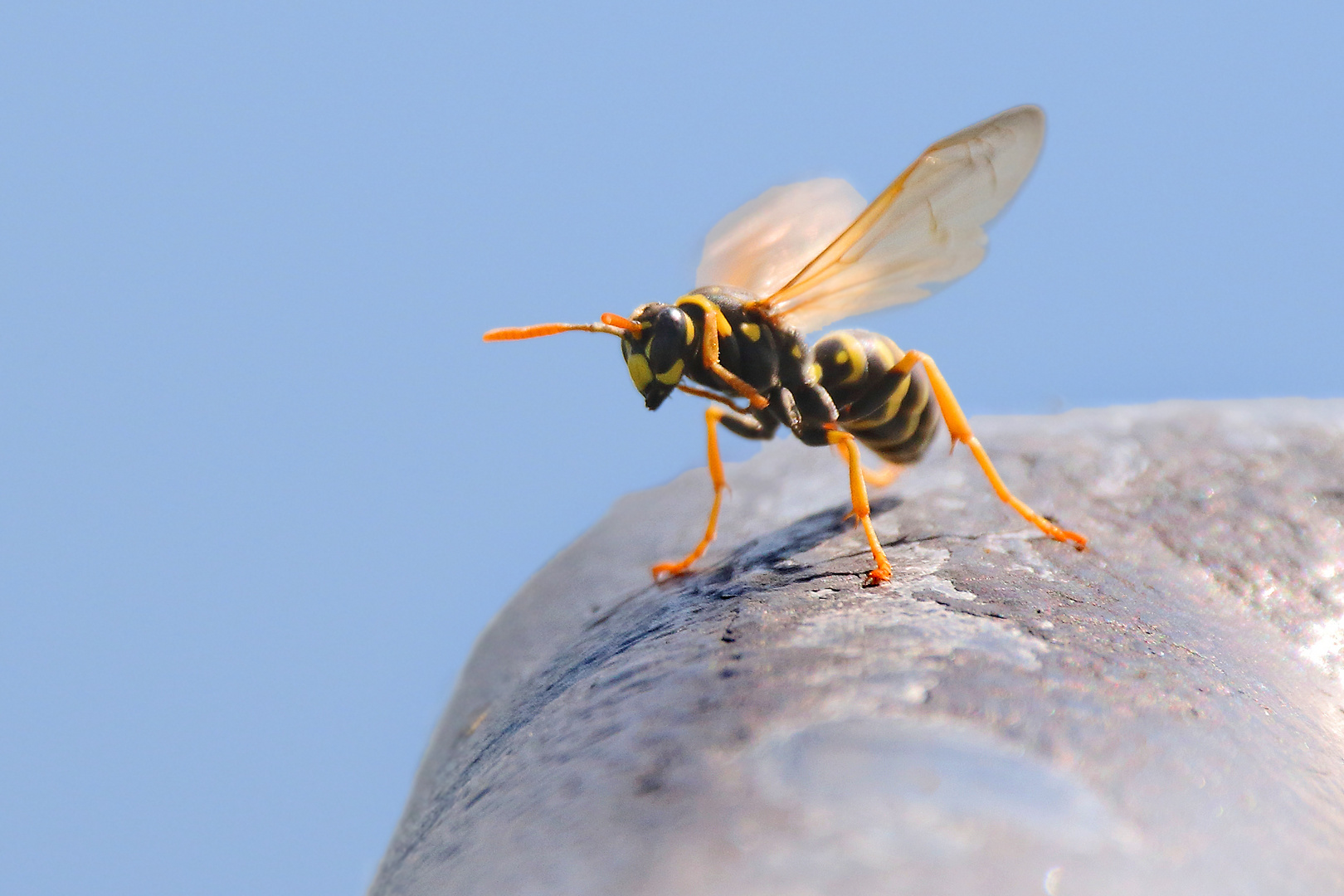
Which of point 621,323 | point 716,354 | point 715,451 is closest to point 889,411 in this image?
point 715,451

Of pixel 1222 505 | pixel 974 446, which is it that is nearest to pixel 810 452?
pixel 974 446

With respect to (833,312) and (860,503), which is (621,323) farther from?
(833,312)

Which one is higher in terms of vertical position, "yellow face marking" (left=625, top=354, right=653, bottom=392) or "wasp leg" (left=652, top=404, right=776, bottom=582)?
"yellow face marking" (left=625, top=354, right=653, bottom=392)

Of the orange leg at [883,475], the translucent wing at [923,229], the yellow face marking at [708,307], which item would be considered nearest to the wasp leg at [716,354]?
the yellow face marking at [708,307]

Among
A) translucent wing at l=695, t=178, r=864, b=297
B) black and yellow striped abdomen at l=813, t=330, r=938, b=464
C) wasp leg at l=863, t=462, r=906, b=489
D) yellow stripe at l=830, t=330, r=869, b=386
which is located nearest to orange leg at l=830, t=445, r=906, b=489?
wasp leg at l=863, t=462, r=906, b=489

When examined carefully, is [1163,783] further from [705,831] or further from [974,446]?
[974,446]

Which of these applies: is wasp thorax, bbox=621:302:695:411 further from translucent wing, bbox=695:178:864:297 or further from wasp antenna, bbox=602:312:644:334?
translucent wing, bbox=695:178:864:297
